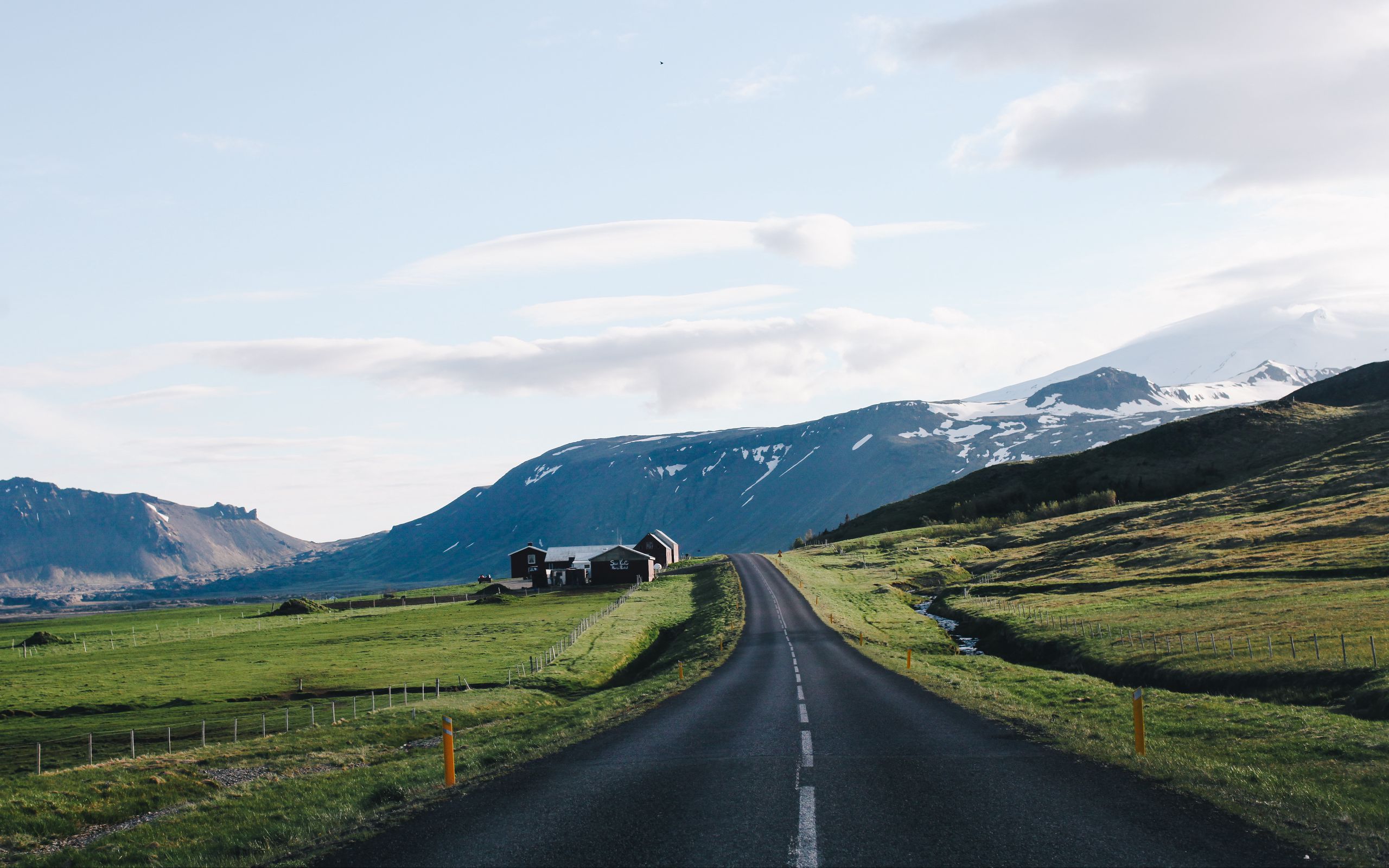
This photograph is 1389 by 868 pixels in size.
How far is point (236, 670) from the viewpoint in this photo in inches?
2741

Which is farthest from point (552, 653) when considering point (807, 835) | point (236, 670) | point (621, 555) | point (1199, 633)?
point (621, 555)

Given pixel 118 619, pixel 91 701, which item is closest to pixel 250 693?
pixel 91 701

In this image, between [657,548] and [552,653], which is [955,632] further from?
[657,548]

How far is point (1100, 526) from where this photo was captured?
13450cm

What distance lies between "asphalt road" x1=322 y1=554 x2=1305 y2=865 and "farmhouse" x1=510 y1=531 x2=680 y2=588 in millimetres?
120584

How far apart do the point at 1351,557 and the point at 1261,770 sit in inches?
2695

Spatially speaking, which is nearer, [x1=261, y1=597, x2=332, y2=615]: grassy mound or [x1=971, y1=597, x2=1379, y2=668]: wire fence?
[x1=971, y1=597, x2=1379, y2=668]: wire fence

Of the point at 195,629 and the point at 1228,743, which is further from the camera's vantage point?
the point at 195,629

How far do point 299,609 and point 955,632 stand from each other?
99.3 metres

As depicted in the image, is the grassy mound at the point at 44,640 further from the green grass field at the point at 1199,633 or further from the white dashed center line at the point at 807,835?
the white dashed center line at the point at 807,835

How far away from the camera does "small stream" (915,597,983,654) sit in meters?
62.8

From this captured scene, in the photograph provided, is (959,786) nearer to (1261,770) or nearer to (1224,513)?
(1261,770)

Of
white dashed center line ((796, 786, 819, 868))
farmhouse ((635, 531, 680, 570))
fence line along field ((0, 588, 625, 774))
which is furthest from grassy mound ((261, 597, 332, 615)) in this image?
white dashed center line ((796, 786, 819, 868))

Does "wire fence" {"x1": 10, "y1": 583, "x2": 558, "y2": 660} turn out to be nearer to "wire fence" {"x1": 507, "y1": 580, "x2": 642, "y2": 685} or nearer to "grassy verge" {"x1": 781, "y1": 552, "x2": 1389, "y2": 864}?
"wire fence" {"x1": 507, "y1": 580, "x2": 642, "y2": 685}
